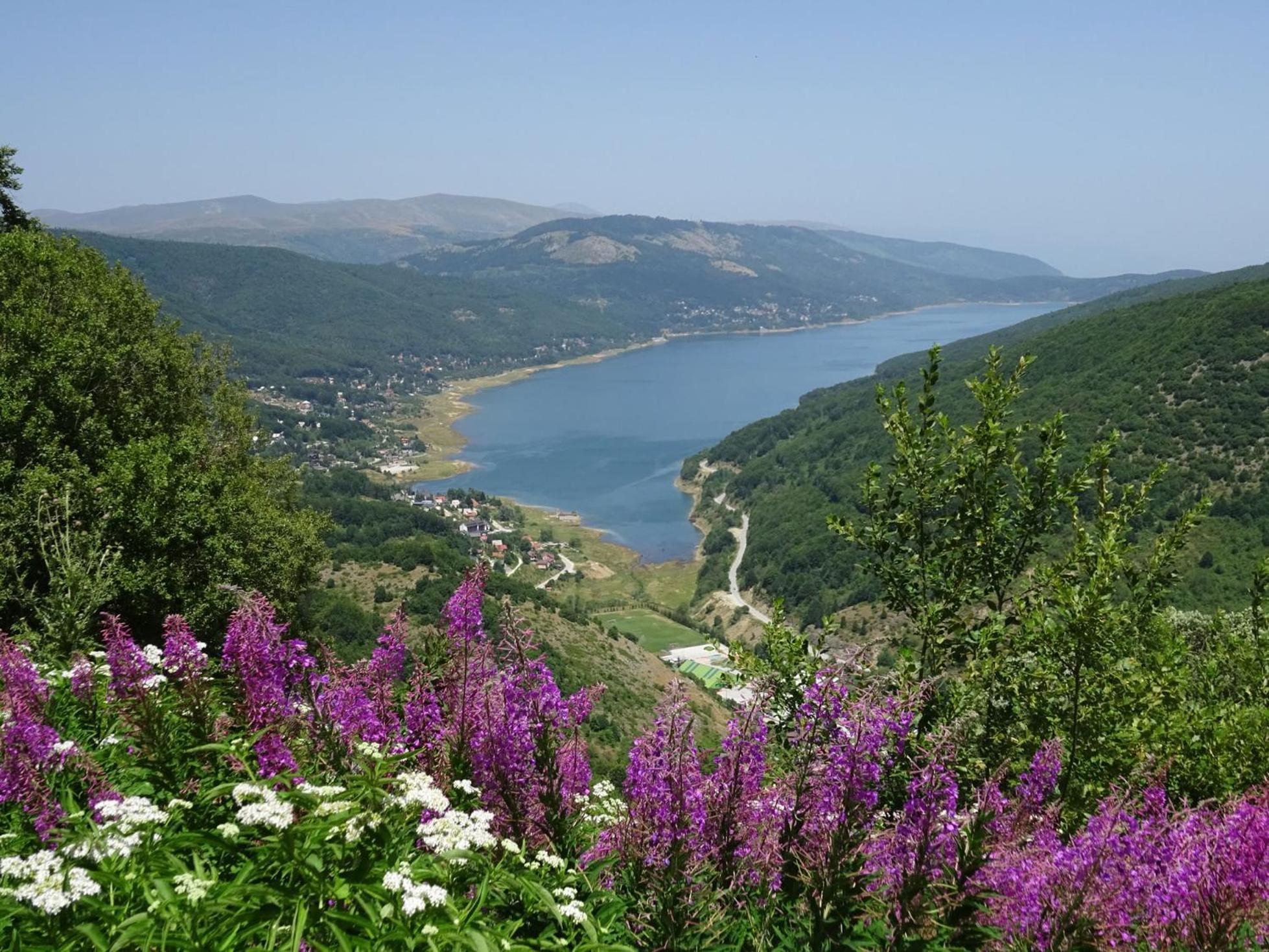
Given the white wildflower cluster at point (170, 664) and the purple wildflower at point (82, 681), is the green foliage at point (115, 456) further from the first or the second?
the white wildflower cluster at point (170, 664)

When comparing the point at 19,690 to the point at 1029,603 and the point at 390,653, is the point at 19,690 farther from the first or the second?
the point at 1029,603

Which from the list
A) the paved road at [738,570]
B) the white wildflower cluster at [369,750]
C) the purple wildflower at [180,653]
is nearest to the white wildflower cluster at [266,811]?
the white wildflower cluster at [369,750]

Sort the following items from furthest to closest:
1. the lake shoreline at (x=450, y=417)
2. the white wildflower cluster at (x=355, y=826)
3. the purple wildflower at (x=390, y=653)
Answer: the lake shoreline at (x=450, y=417), the purple wildflower at (x=390, y=653), the white wildflower cluster at (x=355, y=826)

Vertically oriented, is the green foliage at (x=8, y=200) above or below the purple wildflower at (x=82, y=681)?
above

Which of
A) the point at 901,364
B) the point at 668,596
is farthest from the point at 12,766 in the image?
the point at 901,364

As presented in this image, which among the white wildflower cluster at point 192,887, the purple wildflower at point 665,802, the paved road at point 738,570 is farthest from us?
the paved road at point 738,570

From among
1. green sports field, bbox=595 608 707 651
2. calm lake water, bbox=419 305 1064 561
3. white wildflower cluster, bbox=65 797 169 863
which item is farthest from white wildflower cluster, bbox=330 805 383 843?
calm lake water, bbox=419 305 1064 561

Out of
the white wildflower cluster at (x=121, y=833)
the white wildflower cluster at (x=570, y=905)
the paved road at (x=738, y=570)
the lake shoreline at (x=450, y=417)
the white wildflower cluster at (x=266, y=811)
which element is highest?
A: the white wildflower cluster at (x=266, y=811)

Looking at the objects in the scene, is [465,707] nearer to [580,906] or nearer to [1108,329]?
[580,906]
